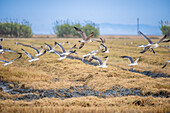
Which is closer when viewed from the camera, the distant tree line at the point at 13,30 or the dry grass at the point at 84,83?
the dry grass at the point at 84,83

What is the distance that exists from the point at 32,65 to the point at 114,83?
535 inches

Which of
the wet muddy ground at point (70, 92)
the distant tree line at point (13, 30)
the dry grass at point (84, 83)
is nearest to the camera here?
the dry grass at point (84, 83)

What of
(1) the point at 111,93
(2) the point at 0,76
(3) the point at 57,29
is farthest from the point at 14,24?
(1) the point at 111,93

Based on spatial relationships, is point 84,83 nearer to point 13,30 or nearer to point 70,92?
point 70,92

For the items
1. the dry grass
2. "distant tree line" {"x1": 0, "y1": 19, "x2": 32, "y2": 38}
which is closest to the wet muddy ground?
the dry grass

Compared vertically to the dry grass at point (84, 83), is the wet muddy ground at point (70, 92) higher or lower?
lower

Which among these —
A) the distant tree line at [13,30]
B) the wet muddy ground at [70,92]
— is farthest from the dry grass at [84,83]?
the distant tree line at [13,30]

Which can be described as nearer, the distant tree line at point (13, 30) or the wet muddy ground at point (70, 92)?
the wet muddy ground at point (70, 92)

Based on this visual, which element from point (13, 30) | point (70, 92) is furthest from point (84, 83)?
point (13, 30)

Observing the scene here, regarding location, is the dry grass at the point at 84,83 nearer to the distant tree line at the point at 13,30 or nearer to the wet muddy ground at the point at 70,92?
the wet muddy ground at the point at 70,92

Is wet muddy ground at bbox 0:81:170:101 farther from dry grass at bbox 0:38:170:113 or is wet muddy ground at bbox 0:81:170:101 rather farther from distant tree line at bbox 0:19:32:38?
distant tree line at bbox 0:19:32:38

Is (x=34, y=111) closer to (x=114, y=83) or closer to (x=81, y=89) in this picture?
(x=81, y=89)

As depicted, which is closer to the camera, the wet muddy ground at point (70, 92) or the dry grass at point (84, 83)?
the dry grass at point (84, 83)

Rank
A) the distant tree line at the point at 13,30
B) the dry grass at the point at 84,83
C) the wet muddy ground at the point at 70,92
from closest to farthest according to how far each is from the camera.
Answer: the dry grass at the point at 84,83 → the wet muddy ground at the point at 70,92 → the distant tree line at the point at 13,30
